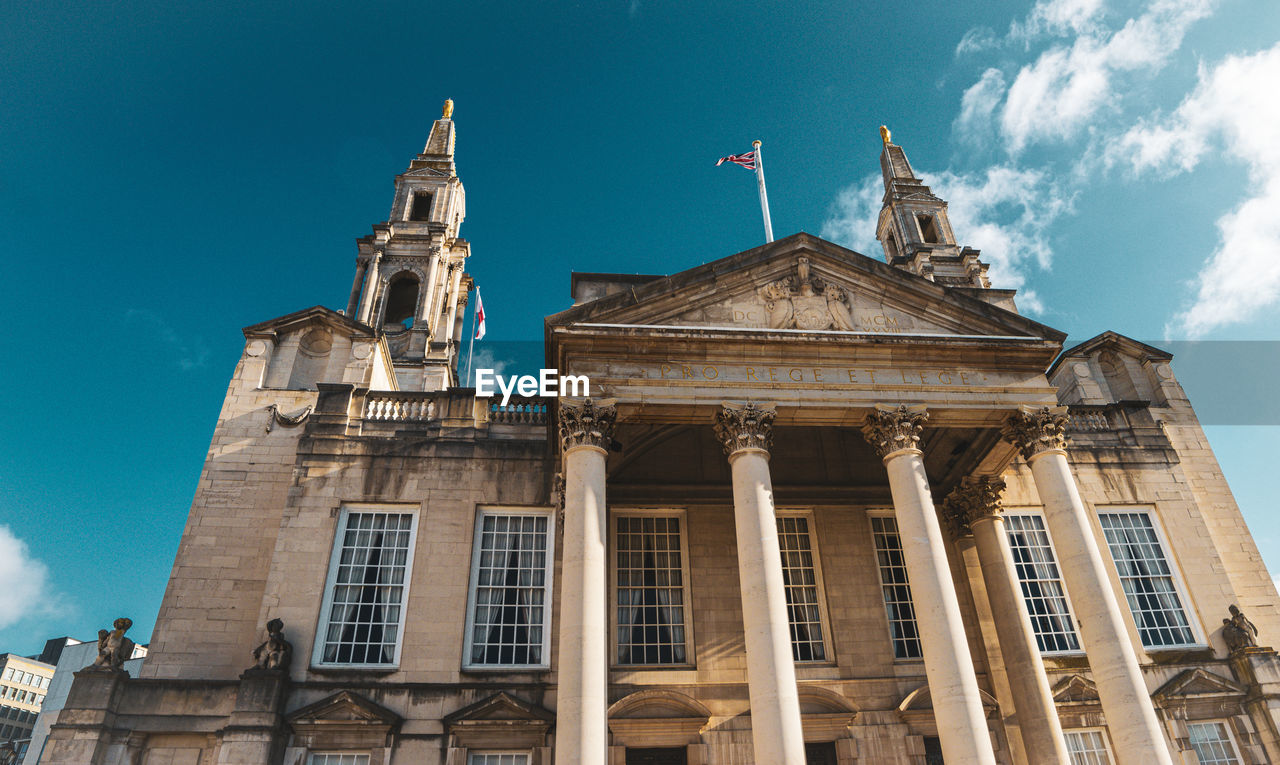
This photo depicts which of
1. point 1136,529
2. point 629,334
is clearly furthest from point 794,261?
point 1136,529

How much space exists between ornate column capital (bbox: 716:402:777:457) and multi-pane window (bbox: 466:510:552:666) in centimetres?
535

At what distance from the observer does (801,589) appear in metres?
17.0

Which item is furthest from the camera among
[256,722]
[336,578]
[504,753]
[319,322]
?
[319,322]

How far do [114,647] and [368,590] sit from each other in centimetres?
469

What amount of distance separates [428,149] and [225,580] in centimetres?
3114

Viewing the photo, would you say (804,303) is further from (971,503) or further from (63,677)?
(63,677)

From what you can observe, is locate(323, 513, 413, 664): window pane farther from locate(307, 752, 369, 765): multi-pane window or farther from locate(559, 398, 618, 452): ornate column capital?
locate(559, 398, 618, 452): ornate column capital

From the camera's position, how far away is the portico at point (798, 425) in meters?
11.7

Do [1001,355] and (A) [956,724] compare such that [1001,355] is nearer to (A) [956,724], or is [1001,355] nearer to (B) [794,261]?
(B) [794,261]

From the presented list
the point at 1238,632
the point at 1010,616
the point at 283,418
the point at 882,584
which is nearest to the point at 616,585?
the point at 882,584

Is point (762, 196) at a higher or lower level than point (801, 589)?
higher

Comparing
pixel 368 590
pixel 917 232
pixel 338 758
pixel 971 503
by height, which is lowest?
pixel 338 758

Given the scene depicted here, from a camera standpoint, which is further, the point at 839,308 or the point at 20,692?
the point at 20,692

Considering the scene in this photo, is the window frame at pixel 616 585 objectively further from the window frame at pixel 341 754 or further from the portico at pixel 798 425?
the window frame at pixel 341 754
